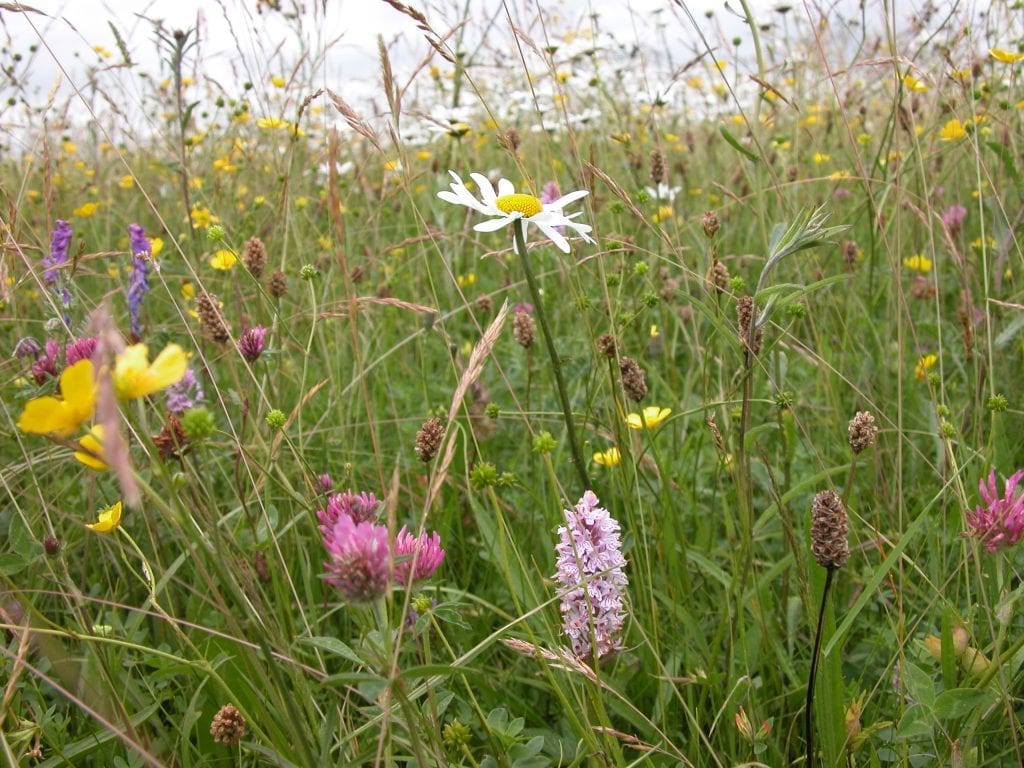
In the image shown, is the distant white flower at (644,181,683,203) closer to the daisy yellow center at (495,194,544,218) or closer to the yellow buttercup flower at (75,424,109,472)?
the daisy yellow center at (495,194,544,218)

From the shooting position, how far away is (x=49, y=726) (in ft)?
3.51

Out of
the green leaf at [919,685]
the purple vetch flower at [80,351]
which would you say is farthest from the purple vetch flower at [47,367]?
the green leaf at [919,685]

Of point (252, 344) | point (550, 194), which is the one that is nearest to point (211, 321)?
point (252, 344)

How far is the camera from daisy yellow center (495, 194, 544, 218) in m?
1.19

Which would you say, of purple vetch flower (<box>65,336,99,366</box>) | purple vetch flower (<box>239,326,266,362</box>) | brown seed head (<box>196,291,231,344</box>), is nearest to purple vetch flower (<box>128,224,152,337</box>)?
brown seed head (<box>196,291,231,344</box>)

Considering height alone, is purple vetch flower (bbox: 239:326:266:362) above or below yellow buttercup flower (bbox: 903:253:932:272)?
above

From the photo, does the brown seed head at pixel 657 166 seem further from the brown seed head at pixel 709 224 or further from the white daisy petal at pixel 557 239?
the white daisy petal at pixel 557 239

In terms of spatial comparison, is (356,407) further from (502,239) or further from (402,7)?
(502,239)

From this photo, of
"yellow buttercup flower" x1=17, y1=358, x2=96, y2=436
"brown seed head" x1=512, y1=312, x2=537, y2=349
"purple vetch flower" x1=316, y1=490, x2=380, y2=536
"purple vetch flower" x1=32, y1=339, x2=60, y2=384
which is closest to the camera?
"yellow buttercup flower" x1=17, y1=358, x2=96, y2=436

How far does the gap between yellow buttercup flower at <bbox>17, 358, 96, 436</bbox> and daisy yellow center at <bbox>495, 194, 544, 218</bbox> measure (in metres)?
0.71

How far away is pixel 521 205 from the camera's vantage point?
120cm

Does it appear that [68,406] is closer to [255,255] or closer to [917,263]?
[255,255]

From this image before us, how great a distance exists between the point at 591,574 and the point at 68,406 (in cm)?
64

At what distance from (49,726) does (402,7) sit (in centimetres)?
110
